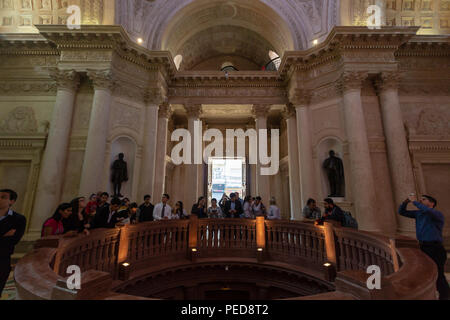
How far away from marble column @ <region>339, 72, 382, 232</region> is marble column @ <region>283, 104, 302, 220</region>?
8.30 ft

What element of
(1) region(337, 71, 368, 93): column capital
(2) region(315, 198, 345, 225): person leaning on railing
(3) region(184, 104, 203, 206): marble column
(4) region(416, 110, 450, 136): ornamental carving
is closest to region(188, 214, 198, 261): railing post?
(2) region(315, 198, 345, 225): person leaning on railing

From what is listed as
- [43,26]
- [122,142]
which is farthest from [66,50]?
[122,142]

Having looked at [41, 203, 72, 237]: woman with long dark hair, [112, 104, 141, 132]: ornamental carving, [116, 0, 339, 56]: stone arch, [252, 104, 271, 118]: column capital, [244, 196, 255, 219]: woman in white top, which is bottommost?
[41, 203, 72, 237]: woman with long dark hair

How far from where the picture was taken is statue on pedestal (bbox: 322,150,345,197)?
9250 mm

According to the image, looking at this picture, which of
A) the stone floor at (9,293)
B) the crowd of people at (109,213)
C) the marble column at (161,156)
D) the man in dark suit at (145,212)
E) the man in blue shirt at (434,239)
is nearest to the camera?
the man in blue shirt at (434,239)

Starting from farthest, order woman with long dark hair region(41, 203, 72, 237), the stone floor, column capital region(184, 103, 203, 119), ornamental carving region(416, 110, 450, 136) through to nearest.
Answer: column capital region(184, 103, 203, 119)
ornamental carving region(416, 110, 450, 136)
the stone floor
woman with long dark hair region(41, 203, 72, 237)

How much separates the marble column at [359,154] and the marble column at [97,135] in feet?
32.9

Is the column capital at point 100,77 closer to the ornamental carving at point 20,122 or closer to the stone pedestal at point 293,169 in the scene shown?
the ornamental carving at point 20,122

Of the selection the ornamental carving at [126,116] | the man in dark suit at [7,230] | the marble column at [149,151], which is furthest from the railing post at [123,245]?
the ornamental carving at [126,116]

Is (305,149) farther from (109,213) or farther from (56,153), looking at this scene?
(56,153)

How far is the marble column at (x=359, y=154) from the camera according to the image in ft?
26.6

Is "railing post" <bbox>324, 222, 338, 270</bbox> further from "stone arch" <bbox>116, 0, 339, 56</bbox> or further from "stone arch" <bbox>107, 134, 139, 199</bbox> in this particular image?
"stone arch" <bbox>116, 0, 339, 56</bbox>

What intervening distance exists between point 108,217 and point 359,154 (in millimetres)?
8877
